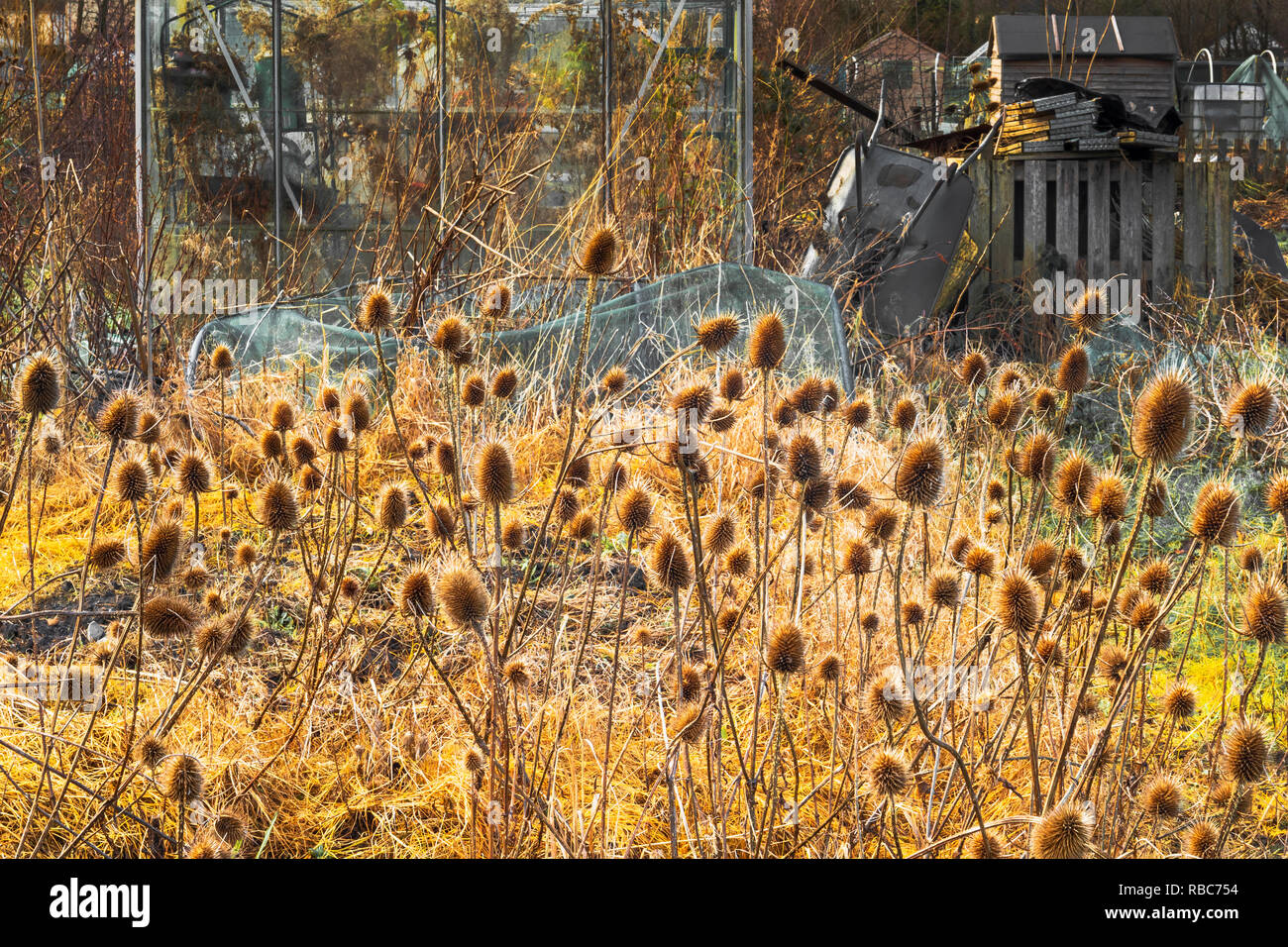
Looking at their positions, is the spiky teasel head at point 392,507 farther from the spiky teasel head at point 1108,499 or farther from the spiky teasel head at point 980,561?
the spiky teasel head at point 1108,499

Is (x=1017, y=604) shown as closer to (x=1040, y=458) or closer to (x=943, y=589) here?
(x=943, y=589)

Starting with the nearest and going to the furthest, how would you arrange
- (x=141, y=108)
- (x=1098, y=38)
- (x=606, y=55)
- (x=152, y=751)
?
(x=152, y=751)
(x=141, y=108)
(x=606, y=55)
(x=1098, y=38)

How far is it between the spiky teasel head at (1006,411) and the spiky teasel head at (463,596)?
3.27ft

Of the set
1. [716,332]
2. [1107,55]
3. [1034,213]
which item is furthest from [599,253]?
[1107,55]

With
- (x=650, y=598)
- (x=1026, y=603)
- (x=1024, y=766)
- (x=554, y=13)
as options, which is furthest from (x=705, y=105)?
(x=1026, y=603)

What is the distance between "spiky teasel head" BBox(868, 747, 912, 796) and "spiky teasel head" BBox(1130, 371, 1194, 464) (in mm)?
555

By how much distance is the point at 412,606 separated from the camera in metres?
1.79

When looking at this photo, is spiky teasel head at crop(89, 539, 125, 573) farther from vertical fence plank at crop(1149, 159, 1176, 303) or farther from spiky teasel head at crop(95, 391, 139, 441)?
vertical fence plank at crop(1149, 159, 1176, 303)

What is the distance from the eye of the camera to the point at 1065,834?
147 cm

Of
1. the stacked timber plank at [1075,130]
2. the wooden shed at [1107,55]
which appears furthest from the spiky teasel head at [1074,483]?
the wooden shed at [1107,55]

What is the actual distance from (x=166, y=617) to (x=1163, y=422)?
147 cm

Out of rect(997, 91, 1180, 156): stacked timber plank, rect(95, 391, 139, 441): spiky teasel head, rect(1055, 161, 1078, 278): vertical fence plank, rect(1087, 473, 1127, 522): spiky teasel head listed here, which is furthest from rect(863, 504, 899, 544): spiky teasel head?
rect(1055, 161, 1078, 278): vertical fence plank

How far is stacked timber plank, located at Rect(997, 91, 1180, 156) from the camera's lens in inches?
299

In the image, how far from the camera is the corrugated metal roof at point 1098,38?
28.2 feet
